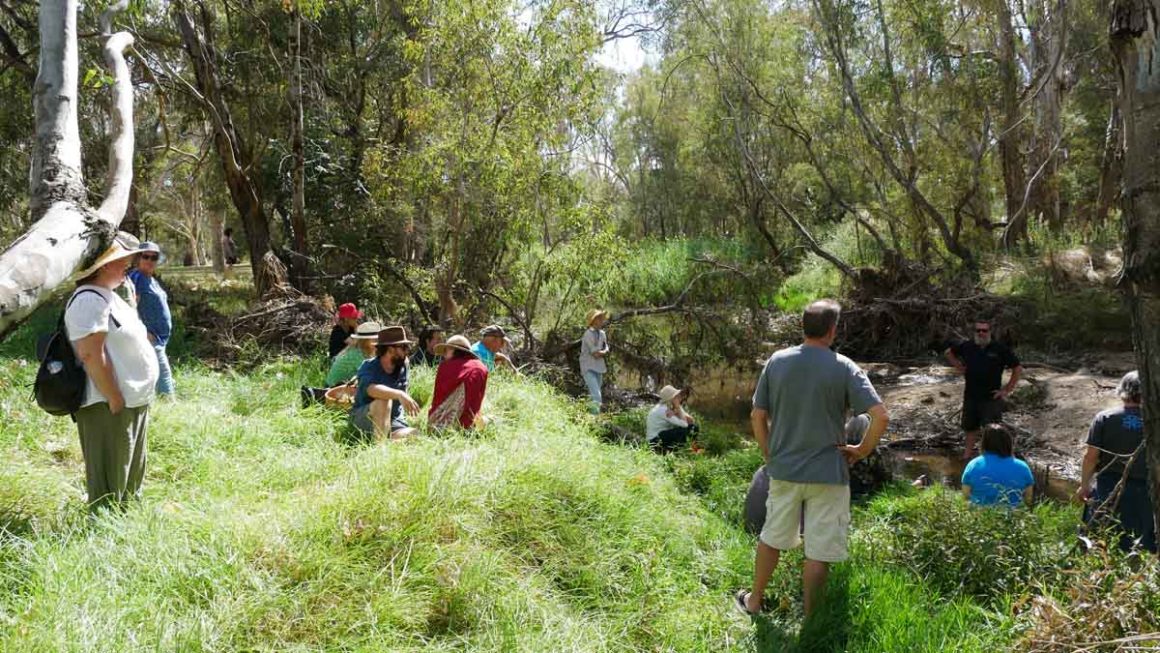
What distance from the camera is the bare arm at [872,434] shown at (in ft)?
13.0

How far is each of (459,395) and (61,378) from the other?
3.04 metres

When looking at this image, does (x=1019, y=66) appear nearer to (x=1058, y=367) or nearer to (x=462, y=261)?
(x=1058, y=367)

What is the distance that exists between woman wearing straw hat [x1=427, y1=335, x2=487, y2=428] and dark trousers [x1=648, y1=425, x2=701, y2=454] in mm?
2530

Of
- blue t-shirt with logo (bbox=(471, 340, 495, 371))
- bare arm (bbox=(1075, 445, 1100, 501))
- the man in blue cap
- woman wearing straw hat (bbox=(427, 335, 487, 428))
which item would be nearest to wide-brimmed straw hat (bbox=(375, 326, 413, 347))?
woman wearing straw hat (bbox=(427, 335, 487, 428))

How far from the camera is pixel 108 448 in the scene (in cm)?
400

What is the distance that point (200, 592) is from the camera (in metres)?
3.39

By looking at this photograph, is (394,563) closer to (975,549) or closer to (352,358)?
(975,549)

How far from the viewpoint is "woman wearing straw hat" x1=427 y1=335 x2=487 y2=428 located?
249 inches

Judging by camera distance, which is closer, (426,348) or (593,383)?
(426,348)

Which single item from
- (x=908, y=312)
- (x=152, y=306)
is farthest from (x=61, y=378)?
(x=908, y=312)

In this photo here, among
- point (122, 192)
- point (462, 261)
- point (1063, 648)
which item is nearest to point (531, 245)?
point (462, 261)

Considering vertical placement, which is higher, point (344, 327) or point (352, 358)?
point (344, 327)

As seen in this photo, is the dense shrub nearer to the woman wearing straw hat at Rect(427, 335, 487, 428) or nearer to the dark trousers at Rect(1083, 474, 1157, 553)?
the dark trousers at Rect(1083, 474, 1157, 553)

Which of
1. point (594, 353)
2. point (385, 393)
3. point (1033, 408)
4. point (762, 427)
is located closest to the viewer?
point (762, 427)
